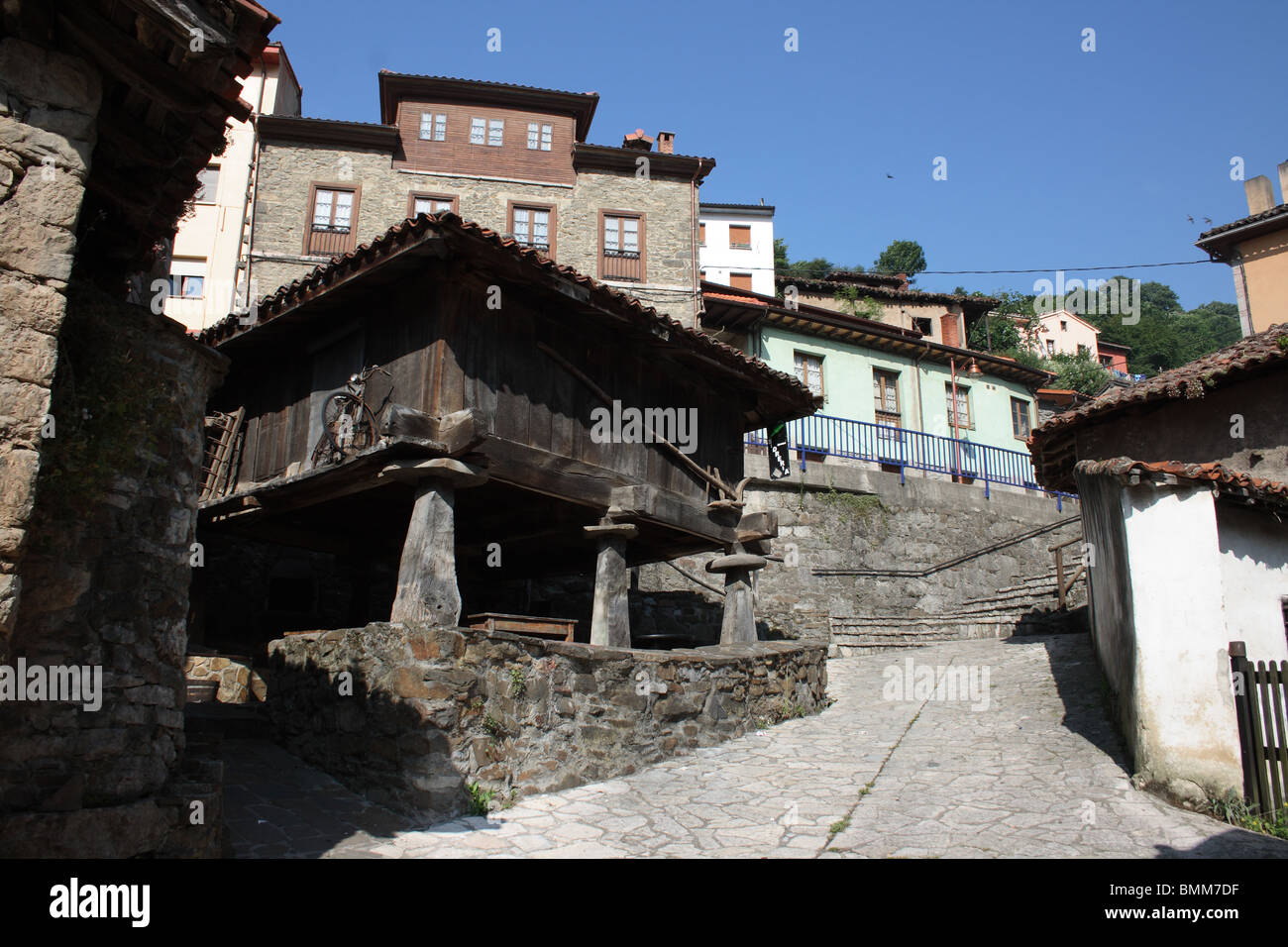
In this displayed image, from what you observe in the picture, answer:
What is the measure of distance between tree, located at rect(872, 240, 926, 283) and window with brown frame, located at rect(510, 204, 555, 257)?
30322 mm

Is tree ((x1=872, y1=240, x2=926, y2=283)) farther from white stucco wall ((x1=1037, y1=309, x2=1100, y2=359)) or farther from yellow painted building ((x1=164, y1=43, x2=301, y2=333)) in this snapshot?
yellow painted building ((x1=164, y1=43, x2=301, y2=333))

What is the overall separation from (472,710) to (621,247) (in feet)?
47.8

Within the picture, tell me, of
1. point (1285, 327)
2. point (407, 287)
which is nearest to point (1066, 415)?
point (1285, 327)

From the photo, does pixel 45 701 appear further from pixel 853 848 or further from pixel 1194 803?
pixel 1194 803

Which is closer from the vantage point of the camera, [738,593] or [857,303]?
[738,593]

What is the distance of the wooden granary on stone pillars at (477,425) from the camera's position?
7301mm

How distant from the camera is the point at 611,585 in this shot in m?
8.75

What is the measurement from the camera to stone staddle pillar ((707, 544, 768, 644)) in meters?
10.5

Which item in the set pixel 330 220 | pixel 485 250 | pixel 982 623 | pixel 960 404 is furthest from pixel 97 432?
pixel 960 404

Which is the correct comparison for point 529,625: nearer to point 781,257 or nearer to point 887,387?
point 887,387

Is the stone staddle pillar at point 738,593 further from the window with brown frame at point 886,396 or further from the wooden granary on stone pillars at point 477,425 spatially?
the window with brown frame at point 886,396

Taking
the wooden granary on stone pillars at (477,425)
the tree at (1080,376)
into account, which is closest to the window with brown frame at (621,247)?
the wooden granary on stone pillars at (477,425)

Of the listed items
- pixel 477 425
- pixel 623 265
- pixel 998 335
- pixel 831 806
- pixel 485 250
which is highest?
pixel 998 335

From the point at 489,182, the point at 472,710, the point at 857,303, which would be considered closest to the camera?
the point at 472,710
